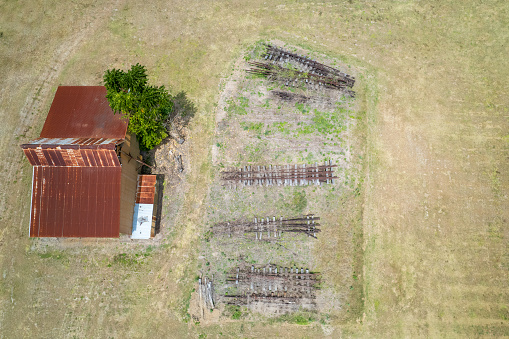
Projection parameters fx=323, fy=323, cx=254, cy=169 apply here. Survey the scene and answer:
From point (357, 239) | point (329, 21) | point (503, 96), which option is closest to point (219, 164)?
point (357, 239)

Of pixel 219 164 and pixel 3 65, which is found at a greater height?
pixel 3 65

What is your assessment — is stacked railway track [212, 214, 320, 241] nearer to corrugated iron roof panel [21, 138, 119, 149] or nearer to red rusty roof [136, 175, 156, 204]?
red rusty roof [136, 175, 156, 204]

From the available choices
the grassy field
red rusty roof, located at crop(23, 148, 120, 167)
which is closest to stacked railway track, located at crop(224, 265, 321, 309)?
the grassy field

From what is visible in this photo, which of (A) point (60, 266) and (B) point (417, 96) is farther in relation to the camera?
(B) point (417, 96)

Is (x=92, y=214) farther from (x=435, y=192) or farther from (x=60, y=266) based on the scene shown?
(x=435, y=192)

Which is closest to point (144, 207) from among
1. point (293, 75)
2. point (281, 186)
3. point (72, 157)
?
point (72, 157)

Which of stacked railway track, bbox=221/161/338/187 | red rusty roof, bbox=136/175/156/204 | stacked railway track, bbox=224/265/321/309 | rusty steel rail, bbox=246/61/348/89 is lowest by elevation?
stacked railway track, bbox=224/265/321/309

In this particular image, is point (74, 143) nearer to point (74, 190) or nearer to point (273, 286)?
point (74, 190)
